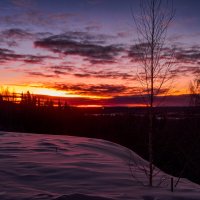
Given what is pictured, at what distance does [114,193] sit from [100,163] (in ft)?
9.21

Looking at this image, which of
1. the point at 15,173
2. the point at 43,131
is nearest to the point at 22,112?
the point at 43,131

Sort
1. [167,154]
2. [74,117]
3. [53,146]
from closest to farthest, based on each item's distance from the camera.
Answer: [53,146] < [167,154] < [74,117]

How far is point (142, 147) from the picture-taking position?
23672 mm

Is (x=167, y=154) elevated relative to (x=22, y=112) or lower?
lower

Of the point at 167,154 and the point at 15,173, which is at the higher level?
the point at 15,173

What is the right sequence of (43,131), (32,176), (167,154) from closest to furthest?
(32,176) → (43,131) → (167,154)

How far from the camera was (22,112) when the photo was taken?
23.1m

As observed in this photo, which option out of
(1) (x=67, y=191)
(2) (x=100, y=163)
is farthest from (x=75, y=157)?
(1) (x=67, y=191)

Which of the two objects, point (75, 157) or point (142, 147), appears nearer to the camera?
point (75, 157)

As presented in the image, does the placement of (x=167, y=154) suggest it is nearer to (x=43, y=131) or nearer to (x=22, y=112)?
(x=43, y=131)

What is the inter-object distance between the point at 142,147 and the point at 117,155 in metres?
13.8

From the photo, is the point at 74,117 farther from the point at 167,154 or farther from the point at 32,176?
the point at 32,176

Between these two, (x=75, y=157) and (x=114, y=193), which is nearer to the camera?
(x=114, y=193)

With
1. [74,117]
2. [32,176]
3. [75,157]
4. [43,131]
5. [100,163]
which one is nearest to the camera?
[32,176]
